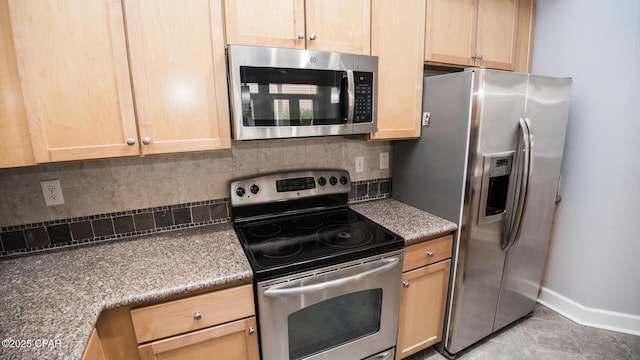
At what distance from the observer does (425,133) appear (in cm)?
175

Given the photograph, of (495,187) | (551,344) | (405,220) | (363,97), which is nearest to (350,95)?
(363,97)

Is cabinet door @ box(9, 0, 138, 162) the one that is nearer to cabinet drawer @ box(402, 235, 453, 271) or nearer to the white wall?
cabinet drawer @ box(402, 235, 453, 271)

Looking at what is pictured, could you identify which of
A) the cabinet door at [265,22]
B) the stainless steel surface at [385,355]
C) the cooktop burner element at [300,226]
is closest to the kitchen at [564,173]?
the cooktop burner element at [300,226]

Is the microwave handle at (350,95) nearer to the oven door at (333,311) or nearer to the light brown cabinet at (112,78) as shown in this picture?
the light brown cabinet at (112,78)

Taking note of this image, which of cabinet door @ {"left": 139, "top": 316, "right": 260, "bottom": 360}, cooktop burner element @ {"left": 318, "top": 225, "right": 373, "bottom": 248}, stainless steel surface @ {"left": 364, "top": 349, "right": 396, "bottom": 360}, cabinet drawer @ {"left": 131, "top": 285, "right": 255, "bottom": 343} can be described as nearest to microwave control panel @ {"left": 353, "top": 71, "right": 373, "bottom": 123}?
cooktop burner element @ {"left": 318, "top": 225, "right": 373, "bottom": 248}

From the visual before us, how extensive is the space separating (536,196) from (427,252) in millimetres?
814

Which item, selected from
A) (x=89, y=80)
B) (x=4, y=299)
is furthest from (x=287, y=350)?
(x=89, y=80)

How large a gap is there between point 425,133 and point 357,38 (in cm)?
68

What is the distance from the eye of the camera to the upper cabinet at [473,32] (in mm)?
1676

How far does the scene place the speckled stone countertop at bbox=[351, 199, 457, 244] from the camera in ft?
5.04

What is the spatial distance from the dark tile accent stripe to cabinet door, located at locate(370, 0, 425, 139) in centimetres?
104

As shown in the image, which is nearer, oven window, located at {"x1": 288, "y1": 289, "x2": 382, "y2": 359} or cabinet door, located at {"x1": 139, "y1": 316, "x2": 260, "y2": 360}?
cabinet door, located at {"x1": 139, "y1": 316, "x2": 260, "y2": 360}

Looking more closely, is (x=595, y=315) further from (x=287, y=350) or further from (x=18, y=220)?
(x=18, y=220)

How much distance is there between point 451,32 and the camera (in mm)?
1719
